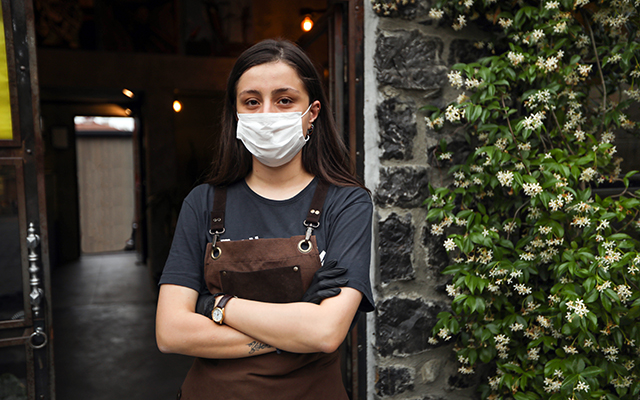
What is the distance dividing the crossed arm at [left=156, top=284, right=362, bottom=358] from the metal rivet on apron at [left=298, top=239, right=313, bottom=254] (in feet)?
0.50

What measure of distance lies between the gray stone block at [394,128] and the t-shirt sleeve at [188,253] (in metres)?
0.98

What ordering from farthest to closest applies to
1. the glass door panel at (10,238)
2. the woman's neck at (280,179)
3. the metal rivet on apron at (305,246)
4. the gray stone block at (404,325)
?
the gray stone block at (404,325) < the glass door panel at (10,238) < the woman's neck at (280,179) < the metal rivet on apron at (305,246)

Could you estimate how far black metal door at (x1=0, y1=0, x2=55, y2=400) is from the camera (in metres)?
1.74

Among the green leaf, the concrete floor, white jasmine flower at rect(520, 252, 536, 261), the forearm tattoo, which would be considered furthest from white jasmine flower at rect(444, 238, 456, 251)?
the concrete floor

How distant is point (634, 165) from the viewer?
2227mm

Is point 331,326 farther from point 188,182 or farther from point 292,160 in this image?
point 188,182

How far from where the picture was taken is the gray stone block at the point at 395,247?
205cm

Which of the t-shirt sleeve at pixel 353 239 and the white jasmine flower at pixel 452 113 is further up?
the white jasmine flower at pixel 452 113

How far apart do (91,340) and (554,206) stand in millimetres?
4347

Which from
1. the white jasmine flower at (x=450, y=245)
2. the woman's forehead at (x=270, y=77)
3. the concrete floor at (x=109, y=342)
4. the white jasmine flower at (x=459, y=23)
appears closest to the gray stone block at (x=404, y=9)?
the white jasmine flower at (x=459, y=23)

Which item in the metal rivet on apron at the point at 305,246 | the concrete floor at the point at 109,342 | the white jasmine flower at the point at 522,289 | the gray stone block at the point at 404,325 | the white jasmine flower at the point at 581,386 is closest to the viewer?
the metal rivet on apron at the point at 305,246

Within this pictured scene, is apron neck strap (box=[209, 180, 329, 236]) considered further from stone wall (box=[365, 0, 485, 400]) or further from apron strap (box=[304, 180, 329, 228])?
stone wall (box=[365, 0, 485, 400])

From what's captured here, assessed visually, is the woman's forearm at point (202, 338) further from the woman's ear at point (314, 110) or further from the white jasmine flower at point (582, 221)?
the white jasmine flower at point (582, 221)

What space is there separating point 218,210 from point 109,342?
3764mm
